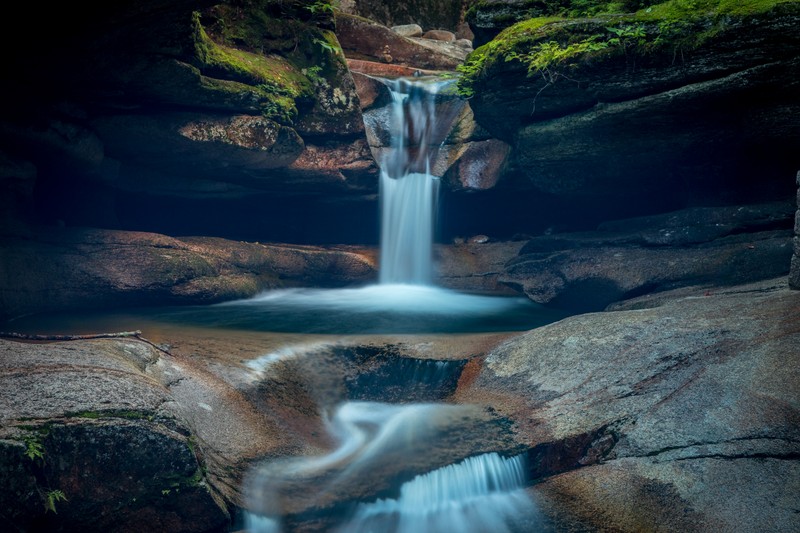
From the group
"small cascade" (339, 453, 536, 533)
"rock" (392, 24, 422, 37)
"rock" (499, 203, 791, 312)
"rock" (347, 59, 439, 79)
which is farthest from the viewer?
"rock" (392, 24, 422, 37)

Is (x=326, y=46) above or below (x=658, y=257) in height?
above

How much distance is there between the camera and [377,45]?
739 inches

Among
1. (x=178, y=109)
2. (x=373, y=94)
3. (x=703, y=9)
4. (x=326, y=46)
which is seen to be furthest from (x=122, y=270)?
(x=703, y=9)

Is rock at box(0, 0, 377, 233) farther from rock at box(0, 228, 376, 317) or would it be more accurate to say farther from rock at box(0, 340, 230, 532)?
rock at box(0, 340, 230, 532)

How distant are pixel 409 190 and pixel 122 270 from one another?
23.2ft

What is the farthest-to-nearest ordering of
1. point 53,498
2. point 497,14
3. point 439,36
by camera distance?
point 439,36 → point 497,14 → point 53,498

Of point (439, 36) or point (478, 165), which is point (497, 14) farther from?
point (439, 36)

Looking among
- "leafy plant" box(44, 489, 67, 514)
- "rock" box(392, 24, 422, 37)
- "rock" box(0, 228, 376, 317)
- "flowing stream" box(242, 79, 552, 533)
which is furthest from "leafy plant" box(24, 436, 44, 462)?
"rock" box(392, 24, 422, 37)

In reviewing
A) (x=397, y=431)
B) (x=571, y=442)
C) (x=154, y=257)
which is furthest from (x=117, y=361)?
(x=154, y=257)

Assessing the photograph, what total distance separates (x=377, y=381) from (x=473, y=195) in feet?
27.5

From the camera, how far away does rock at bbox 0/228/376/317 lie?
32.9ft

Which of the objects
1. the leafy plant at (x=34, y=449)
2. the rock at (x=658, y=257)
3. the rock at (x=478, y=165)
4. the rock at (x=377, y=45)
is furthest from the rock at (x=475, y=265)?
the leafy plant at (x=34, y=449)

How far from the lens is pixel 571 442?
497cm

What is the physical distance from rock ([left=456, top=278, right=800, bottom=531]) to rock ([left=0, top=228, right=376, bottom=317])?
23.4 ft
